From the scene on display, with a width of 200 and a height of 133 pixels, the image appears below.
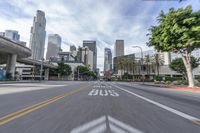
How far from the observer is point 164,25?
29000 millimetres

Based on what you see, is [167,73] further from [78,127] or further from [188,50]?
[78,127]

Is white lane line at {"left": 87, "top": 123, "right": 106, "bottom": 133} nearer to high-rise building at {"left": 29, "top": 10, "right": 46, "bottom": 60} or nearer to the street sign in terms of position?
the street sign

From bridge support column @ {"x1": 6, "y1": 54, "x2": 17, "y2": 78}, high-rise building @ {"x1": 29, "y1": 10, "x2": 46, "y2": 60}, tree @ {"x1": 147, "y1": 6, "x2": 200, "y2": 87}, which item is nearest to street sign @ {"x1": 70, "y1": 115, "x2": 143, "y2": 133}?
tree @ {"x1": 147, "y1": 6, "x2": 200, "y2": 87}

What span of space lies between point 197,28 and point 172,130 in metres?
23.7

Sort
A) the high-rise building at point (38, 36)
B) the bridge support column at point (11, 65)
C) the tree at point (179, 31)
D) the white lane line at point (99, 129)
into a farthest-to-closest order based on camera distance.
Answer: the high-rise building at point (38, 36) < the bridge support column at point (11, 65) < the tree at point (179, 31) < the white lane line at point (99, 129)

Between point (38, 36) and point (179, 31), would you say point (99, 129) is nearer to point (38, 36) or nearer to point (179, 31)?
point (179, 31)

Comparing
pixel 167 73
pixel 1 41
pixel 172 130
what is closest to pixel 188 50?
pixel 172 130

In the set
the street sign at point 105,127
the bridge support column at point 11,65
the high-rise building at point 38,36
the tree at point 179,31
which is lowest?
the street sign at point 105,127

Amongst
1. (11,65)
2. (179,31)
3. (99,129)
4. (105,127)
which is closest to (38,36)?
(11,65)

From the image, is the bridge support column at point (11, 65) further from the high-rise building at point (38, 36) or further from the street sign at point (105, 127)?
the street sign at point (105, 127)

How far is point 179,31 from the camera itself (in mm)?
25656

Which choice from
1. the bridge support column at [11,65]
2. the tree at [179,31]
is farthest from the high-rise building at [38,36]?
the tree at [179,31]

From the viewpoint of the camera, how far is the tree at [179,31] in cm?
→ 2527

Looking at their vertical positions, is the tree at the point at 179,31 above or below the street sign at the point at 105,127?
above
